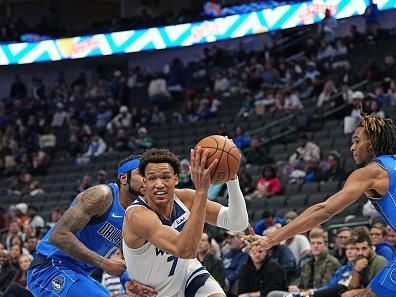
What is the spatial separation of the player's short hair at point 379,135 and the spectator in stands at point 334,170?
24.7 ft

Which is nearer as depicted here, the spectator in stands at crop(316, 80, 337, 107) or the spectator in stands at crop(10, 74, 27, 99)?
the spectator in stands at crop(316, 80, 337, 107)

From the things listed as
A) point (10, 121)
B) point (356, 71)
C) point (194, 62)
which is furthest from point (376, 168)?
point (10, 121)

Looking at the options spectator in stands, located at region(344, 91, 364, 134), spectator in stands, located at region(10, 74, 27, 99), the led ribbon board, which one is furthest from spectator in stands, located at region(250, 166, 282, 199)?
spectator in stands, located at region(10, 74, 27, 99)

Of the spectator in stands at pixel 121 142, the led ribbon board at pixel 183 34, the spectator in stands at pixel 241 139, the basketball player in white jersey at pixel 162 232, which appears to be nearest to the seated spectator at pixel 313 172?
the spectator in stands at pixel 241 139

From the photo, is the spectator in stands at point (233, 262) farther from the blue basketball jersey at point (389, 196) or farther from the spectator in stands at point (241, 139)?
the spectator in stands at point (241, 139)

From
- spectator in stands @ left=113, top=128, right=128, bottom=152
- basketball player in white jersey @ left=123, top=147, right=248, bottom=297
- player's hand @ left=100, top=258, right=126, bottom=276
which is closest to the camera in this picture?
basketball player in white jersey @ left=123, top=147, right=248, bottom=297

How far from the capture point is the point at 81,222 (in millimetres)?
6023

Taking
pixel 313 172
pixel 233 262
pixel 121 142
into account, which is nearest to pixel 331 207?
pixel 233 262

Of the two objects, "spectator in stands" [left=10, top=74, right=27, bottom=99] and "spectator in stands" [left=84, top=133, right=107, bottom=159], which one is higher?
"spectator in stands" [left=10, top=74, right=27, bottom=99]

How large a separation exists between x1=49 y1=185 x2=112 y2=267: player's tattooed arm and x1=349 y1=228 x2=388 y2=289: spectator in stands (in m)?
3.00

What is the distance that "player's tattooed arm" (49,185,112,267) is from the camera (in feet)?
19.4

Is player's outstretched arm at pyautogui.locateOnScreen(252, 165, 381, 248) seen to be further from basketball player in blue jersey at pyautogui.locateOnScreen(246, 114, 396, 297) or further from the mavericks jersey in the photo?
the mavericks jersey

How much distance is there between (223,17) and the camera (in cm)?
2256

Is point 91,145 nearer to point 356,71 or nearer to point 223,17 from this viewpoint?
point 223,17
